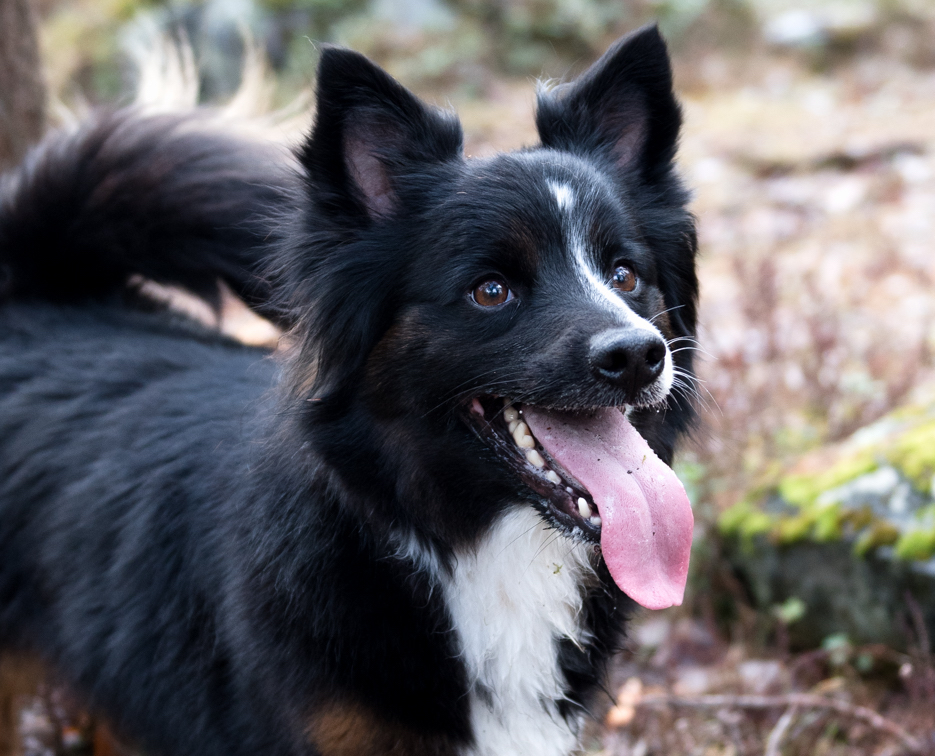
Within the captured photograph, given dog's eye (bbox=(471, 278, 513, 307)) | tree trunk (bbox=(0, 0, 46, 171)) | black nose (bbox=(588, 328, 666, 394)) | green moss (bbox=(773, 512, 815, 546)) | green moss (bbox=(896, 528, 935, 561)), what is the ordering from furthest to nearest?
tree trunk (bbox=(0, 0, 46, 171)) → green moss (bbox=(773, 512, 815, 546)) → green moss (bbox=(896, 528, 935, 561)) → dog's eye (bbox=(471, 278, 513, 307)) → black nose (bbox=(588, 328, 666, 394))

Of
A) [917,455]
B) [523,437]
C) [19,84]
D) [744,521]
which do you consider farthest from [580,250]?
[19,84]

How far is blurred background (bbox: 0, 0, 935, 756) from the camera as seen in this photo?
3568 mm

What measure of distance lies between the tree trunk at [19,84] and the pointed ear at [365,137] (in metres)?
3.01

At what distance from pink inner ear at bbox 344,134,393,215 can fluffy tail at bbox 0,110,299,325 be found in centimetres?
93

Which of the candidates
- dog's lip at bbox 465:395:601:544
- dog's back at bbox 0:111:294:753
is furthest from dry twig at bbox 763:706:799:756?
dog's back at bbox 0:111:294:753

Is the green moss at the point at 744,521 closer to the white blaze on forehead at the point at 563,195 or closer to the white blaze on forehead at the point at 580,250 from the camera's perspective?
the white blaze on forehead at the point at 580,250

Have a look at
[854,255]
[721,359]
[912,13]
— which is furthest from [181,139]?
[912,13]

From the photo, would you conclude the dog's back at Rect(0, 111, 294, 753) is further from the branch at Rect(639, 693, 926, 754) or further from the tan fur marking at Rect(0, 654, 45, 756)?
the branch at Rect(639, 693, 926, 754)

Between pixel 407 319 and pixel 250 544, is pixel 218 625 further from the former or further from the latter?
pixel 407 319

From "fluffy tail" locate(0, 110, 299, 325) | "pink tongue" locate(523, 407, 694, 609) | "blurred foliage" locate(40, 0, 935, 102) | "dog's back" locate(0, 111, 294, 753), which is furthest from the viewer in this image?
"blurred foliage" locate(40, 0, 935, 102)

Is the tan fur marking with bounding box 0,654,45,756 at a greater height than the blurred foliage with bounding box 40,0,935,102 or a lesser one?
lesser

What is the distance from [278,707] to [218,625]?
0.35m

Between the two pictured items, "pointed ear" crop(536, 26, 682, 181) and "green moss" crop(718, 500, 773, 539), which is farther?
"green moss" crop(718, 500, 773, 539)

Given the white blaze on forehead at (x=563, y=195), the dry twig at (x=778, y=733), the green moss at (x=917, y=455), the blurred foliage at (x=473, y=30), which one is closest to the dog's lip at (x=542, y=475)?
the white blaze on forehead at (x=563, y=195)
